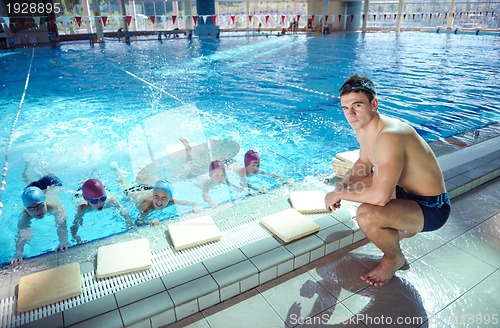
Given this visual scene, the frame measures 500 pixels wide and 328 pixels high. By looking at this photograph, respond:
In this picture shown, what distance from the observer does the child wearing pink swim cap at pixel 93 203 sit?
3600 millimetres

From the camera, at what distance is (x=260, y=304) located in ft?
6.32

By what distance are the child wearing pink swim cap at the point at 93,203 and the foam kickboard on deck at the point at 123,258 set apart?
1514 millimetres

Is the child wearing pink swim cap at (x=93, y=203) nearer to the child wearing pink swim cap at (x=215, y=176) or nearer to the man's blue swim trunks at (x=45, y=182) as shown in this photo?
the man's blue swim trunks at (x=45, y=182)

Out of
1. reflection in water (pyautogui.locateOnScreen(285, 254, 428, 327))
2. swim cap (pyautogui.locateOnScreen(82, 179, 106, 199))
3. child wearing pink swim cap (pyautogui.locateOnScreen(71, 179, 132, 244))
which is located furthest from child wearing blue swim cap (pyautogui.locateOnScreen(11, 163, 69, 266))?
reflection in water (pyautogui.locateOnScreen(285, 254, 428, 327))

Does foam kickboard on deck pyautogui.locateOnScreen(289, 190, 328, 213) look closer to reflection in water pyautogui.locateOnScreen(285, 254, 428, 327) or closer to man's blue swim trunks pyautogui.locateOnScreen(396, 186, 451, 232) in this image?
reflection in water pyautogui.locateOnScreen(285, 254, 428, 327)

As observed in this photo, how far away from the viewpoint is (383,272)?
6.71 ft

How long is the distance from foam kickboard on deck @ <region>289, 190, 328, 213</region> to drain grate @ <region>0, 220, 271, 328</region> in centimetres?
39

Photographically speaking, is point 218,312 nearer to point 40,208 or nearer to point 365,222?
point 365,222

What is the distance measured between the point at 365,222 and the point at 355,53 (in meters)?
15.7

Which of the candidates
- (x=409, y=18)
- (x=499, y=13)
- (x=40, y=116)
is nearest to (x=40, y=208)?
(x=40, y=116)

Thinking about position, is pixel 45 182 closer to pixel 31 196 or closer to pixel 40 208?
pixel 40 208

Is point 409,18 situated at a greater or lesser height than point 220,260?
greater

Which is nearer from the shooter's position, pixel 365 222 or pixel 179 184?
pixel 365 222

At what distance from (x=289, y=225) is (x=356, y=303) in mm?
696
